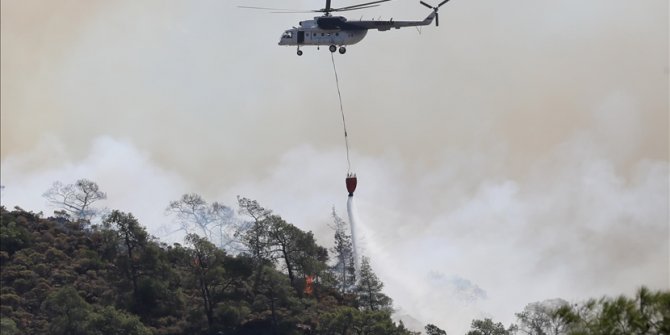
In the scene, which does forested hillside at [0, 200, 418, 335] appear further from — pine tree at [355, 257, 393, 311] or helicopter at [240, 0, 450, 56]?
helicopter at [240, 0, 450, 56]

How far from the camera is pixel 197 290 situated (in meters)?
150

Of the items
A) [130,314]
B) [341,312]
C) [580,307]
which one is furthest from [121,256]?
[580,307]

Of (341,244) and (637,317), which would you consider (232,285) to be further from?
(637,317)

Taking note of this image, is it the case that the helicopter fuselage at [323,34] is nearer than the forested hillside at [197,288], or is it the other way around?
the helicopter fuselage at [323,34]

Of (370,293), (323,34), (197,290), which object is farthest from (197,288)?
(323,34)

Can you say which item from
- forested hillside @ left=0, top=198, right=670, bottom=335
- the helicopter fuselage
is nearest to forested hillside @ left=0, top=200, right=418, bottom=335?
forested hillside @ left=0, top=198, right=670, bottom=335

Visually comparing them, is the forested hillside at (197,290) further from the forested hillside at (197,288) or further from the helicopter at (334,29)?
the helicopter at (334,29)

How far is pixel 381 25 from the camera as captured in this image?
10356 cm

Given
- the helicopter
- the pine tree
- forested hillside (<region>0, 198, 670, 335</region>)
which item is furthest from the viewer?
the pine tree

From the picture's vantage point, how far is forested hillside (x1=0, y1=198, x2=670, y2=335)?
130625 mm

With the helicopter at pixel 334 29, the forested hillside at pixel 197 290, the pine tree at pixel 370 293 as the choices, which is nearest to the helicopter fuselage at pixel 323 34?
the helicopter at pixel 334 29

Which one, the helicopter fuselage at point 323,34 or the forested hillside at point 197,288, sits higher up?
the helicopter fuselage at point 323,34

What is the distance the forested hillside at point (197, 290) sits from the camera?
131m

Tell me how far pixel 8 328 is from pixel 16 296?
1640 centimetres
